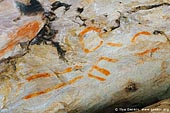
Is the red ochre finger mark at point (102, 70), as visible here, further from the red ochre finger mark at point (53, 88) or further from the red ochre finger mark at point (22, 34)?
the red ochre finger mark at point (22, 34)

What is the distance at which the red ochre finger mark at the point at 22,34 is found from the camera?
162 centimetres

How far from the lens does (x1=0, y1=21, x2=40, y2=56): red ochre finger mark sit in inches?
64.0

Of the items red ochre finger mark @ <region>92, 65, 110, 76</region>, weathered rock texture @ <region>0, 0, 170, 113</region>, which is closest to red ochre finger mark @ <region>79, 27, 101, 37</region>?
weathered rock texture @ <region>0, 0, 170, 113</region>

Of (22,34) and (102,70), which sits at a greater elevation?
(22,34)

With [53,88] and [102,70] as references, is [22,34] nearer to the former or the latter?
[53,88]

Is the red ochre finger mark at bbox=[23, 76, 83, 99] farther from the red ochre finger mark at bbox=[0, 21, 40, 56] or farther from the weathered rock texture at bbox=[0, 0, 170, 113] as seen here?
the red ochre finger mark at bbox=[0, 21, 40, 56]

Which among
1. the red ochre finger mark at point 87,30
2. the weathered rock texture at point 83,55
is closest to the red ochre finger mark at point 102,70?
the weathered rock texture at point 83,55

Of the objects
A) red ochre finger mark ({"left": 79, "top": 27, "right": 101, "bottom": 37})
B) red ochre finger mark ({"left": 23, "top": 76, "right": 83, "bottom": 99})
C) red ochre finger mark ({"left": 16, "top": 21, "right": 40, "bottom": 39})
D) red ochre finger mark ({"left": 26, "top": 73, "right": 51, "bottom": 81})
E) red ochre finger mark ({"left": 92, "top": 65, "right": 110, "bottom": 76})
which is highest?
red ochre finger mark ({"left": 16, "top": 21, "right": 40, "bottom": 39})

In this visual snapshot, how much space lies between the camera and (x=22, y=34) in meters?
1.66

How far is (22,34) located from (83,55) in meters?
0.28

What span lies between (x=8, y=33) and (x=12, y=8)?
124 mm

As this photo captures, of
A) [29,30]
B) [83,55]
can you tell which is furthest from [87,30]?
[29,30]

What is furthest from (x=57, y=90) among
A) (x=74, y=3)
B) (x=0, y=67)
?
(x=74, y=3)

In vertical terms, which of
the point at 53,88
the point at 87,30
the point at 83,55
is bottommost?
the point at 53,88
